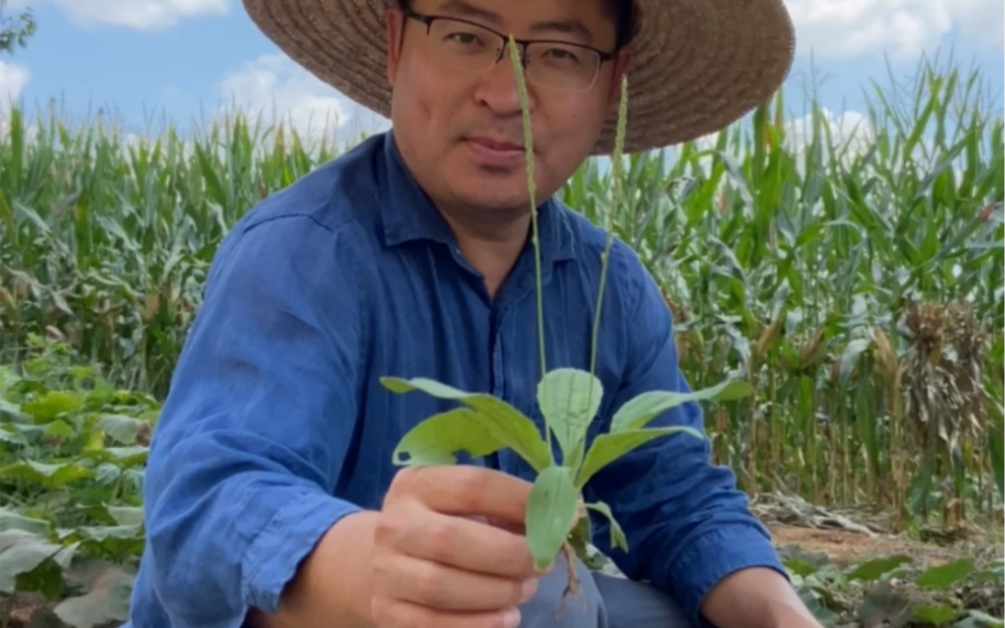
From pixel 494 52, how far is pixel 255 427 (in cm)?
54

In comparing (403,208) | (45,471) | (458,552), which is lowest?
(45,471)

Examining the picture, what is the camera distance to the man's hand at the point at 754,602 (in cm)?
161

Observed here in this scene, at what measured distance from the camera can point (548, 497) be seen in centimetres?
78

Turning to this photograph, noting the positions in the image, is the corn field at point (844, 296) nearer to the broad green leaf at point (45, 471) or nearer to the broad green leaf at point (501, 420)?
the broad green leaf at point (45, 471)

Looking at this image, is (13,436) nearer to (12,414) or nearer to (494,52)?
(12,414)

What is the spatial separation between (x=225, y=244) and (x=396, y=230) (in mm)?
196

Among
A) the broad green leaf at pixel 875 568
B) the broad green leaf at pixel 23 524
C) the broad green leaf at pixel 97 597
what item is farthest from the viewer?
the broad green leaf at pixel 875 568

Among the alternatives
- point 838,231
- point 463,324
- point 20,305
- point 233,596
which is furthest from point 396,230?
point 20,305

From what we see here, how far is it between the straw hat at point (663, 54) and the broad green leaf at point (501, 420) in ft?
3.15

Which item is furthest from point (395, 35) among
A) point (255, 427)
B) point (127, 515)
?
point (127, 515)

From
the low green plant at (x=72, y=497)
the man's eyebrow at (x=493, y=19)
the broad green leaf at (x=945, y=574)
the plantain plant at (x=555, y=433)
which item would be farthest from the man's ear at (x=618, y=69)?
the broad green leaf at (x=945, y=574)

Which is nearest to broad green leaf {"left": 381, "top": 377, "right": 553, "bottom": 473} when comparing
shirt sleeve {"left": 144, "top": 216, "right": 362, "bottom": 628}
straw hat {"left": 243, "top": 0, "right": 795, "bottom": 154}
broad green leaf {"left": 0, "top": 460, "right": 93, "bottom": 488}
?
shirt sleeve {"left": 144, "top": 216, "right": 362, "bottom": 628}

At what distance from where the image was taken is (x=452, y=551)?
2.67 ft

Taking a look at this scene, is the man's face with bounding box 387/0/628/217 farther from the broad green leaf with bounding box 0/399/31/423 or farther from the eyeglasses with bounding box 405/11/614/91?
the broad green leaf with bounding box 0/399/31/423
